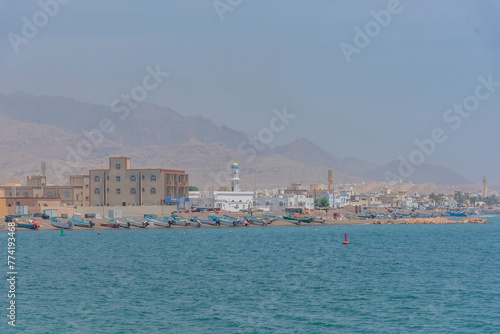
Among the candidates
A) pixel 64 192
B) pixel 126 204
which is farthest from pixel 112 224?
pixel 64 192

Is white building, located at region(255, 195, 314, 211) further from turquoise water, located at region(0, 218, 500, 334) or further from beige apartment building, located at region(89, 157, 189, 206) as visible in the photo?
turquoise water, located at region(0, 218, 500, 334)

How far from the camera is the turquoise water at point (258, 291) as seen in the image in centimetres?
3575

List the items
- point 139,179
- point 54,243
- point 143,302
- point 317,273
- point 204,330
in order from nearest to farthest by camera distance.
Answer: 1. point 204,330
2. point 143,302
3. point 317,273
4. point 54,243
5. point 139,179

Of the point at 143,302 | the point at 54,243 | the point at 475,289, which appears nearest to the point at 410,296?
the point at 475,289

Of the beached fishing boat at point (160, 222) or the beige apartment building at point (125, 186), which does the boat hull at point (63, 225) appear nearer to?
the beached fishing boat at point (160, 222)

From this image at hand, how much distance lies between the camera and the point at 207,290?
46.1m

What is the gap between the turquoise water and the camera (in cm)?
3575

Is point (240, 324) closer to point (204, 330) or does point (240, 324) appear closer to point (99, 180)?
point (204, 330)

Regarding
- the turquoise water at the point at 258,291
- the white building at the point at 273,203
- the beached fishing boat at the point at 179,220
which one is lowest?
the turquoise water at the point at 258,291

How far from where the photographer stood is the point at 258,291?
149 feet

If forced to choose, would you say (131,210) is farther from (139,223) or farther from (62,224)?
(62,224)

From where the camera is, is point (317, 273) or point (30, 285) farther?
point (317, 273)

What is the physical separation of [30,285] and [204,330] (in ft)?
64.0

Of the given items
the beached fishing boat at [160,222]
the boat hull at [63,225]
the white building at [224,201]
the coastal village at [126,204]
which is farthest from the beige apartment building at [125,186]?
the white building at [224,201]
